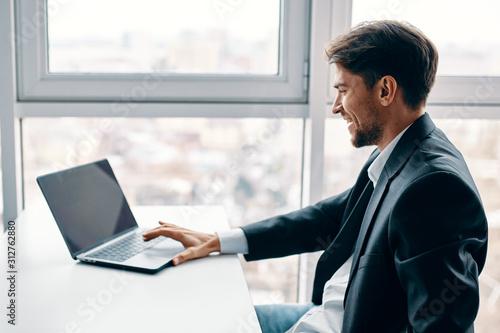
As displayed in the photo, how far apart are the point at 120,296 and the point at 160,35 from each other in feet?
3.94

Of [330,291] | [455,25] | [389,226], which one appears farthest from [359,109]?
[455,25]

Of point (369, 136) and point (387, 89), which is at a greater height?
point (387, 89)

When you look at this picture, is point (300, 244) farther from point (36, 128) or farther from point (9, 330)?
point (36, 128)

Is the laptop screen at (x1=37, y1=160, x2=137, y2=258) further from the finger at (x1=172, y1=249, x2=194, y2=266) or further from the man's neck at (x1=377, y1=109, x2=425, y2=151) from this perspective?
the man's neck at (x1=377, y1=109, x2=425, y2=151)

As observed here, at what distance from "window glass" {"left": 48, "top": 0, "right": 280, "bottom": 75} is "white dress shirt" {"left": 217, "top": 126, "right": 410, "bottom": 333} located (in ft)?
2.90

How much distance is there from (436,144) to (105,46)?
1378mm

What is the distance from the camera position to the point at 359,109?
1203 mm

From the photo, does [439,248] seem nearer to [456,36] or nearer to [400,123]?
[400,123]

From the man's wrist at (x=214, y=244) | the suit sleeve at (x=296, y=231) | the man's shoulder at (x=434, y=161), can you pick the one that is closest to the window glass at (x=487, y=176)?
the suit sleeve at (x=296, y=231)

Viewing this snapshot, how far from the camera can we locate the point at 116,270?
46.2 inches

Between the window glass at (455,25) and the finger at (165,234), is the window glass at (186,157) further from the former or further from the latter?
the finger at (165,234)

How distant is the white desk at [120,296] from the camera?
0.91 meters

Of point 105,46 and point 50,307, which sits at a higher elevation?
point 105,46

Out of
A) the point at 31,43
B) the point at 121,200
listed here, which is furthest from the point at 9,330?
the point at 31,43
